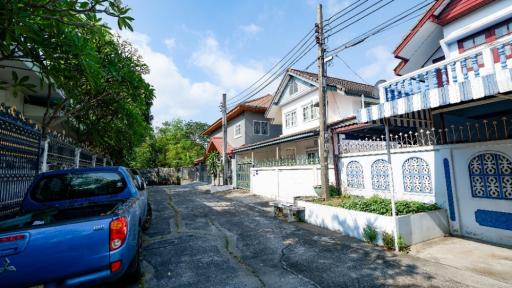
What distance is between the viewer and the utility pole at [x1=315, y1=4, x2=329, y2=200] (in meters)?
9.05

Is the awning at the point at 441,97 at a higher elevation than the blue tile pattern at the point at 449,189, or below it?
higher

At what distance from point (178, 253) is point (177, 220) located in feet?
12.0

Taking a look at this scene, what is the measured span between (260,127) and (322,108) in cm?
1387

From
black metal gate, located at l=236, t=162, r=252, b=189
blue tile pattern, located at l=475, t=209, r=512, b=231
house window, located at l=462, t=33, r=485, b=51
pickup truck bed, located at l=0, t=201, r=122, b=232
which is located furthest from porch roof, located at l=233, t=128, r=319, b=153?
pickup truck bed, located at l=0, t=201, r=122, b=232

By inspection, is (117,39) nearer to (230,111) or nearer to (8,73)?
(8,73)

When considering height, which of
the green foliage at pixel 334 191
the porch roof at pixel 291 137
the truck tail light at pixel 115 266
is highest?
the porch roof at pixel 291 137

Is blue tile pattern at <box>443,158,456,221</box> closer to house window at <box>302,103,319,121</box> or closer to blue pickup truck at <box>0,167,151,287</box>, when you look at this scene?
blue pickup truck at <box>0,167,151,287</box>

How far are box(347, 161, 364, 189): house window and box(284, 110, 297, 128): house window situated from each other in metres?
8.89

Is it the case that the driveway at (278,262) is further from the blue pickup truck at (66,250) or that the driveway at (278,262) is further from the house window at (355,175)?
the house window at (355,175)

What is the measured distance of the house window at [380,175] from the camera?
7.92 m

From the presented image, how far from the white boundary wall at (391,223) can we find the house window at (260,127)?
50.6 feet

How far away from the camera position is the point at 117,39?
11.8 metres

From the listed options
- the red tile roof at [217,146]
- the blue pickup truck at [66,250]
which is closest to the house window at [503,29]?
the blue pickup truck at [66,250]

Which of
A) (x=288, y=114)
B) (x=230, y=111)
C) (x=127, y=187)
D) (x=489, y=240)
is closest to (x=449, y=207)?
(x=489, y=240)
